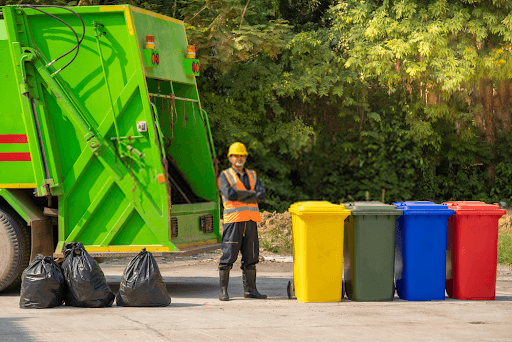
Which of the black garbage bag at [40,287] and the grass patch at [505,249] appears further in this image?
the grass patch at [505,249]

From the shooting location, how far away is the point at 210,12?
12.4m

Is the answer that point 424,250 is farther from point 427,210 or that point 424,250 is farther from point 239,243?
point 239,243

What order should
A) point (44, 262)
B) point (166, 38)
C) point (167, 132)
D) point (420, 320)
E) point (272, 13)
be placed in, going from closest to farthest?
point (420, 320), point (44, 262), point (166, 38), point (167, 132), point (272, 13)

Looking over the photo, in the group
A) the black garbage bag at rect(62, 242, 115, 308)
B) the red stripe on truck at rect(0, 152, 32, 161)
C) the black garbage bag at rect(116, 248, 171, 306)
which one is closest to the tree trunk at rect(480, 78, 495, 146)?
the black garbage bag at rect(116, 248, 171, 306)

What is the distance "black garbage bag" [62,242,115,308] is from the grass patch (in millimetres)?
5883

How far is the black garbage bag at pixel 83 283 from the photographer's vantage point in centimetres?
612

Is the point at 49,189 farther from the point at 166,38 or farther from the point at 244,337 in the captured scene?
the point at 244,337

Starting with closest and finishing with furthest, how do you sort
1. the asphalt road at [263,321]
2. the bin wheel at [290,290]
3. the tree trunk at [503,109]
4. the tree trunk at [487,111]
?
the asphalt road at [263,321] → the bin wheel at [290,290] → the tree trunk at [487,111] → the tree trunk at [503,109]

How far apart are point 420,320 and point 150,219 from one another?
2.73m

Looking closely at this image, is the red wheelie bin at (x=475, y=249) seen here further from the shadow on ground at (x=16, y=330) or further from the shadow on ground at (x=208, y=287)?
the shadow on ground at (x=16, y=330)

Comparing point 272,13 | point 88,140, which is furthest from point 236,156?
point 272,13

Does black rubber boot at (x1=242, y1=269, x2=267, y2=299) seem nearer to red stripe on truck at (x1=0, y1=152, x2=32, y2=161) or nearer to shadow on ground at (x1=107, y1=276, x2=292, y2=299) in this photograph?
→ shadow on ground at (x1=107, y1=276, x2=292, y2=299)

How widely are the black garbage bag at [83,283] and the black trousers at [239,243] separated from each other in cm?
116

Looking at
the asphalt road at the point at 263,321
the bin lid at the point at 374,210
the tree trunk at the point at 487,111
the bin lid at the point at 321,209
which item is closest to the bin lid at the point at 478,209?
the bin lid at the point at 374,210
